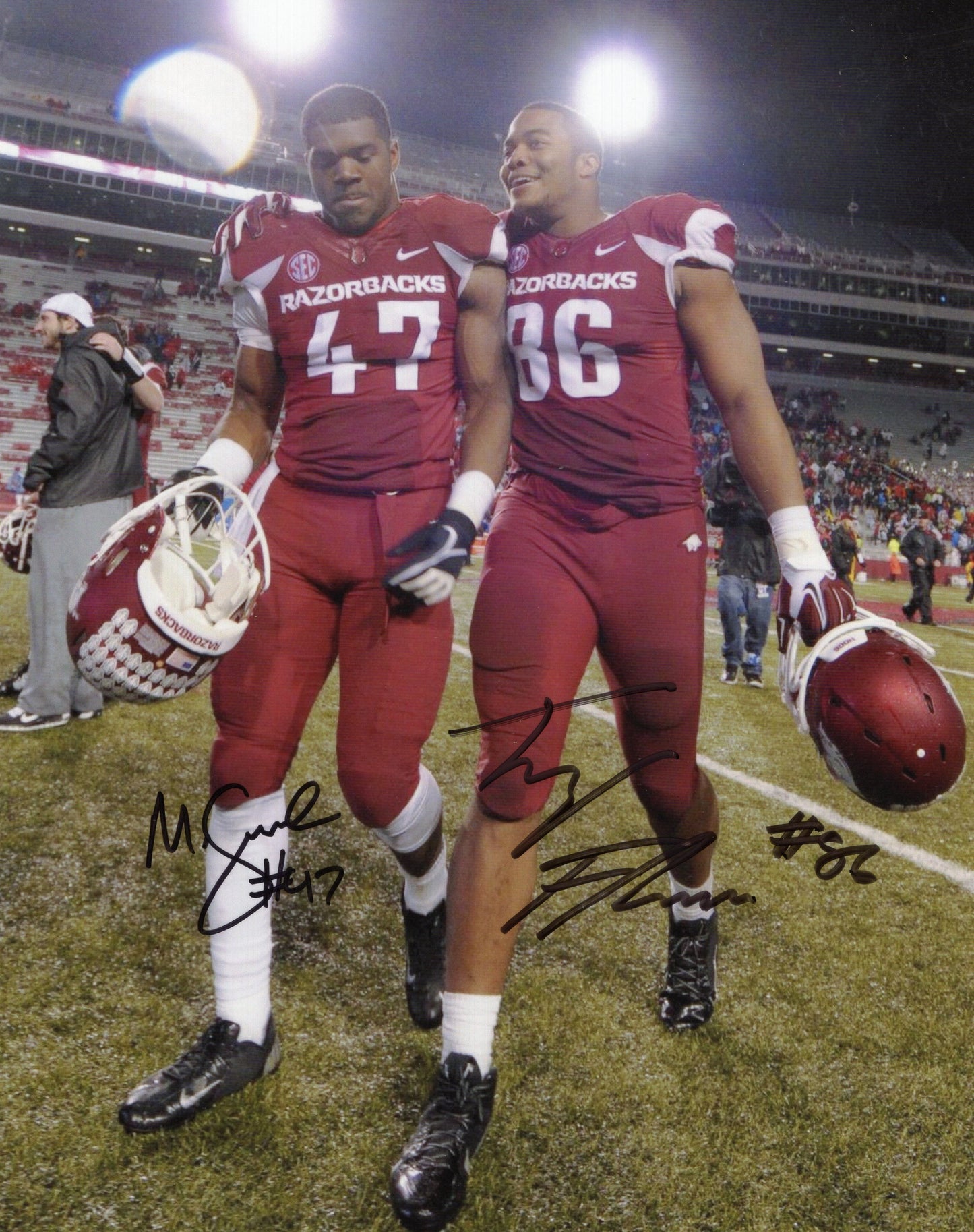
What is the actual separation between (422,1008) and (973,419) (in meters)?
36.9

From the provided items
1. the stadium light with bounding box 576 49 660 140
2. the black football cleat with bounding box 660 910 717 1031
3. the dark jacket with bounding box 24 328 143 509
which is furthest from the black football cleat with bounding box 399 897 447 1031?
the stadium light with bounding box 576 49 660 140

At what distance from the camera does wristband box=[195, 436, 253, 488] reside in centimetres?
180

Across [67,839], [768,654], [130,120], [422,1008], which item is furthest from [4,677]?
[130,120]

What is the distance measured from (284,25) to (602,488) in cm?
2913

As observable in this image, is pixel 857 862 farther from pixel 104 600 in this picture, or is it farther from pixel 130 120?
pixel 130 120

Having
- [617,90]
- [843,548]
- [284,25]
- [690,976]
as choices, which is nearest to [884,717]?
[690,976]

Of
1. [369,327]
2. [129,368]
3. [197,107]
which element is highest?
[197,107]

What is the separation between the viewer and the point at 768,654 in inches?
310

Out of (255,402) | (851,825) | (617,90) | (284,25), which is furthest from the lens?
(284,25)

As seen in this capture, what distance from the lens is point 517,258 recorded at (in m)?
1.87

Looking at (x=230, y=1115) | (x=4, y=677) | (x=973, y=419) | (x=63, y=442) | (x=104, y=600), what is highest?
(x=973, y=419)

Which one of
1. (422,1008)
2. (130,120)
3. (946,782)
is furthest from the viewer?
(130,120)
